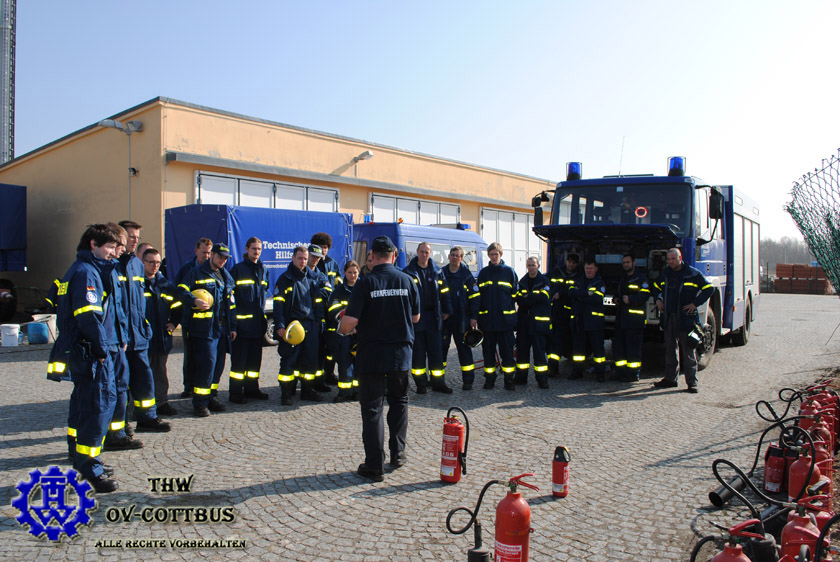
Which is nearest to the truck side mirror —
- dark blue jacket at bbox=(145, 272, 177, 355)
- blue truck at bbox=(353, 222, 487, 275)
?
blue truck at bbox=(353, 222, 487, 275)

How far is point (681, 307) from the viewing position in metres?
8.17

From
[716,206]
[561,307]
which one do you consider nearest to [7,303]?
[561,307]

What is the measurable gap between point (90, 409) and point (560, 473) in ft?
11.7

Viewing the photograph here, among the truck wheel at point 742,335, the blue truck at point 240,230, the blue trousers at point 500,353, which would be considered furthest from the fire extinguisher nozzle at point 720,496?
the truck wheel at point 742,335

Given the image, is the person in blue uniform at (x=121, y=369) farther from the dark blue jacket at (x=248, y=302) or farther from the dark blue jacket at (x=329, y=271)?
the dark blue jacket at (x=329, y=271)

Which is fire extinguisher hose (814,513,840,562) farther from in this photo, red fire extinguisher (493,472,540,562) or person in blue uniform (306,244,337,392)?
person in blue uniform (306,244,337,392)

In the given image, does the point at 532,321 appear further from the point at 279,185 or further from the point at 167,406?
the point at 279,185

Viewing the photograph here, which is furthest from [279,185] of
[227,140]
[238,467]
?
[238,467]

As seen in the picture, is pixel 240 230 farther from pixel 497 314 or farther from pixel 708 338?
pixel 708 338

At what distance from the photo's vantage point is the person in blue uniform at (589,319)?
8656 mm

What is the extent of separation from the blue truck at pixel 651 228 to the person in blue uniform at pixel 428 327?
2291 millimetres

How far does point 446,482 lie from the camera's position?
462 centimetres

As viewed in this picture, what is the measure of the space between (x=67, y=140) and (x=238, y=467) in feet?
59.8

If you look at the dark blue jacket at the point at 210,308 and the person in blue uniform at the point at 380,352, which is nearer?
the person in blue uniform at the point at 380,352
